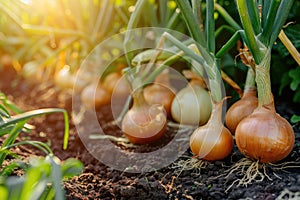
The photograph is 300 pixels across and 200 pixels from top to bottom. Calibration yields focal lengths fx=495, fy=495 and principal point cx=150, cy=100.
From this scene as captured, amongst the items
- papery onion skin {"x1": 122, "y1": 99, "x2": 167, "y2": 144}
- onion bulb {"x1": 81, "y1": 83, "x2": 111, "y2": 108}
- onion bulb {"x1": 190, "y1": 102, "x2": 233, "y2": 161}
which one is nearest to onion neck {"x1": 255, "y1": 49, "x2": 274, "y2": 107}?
onion bulb {"x1": 190, "y1": 102, "x2": 233, "y2": 161}

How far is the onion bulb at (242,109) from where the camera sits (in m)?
1.83

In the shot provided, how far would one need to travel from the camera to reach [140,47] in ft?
8.38

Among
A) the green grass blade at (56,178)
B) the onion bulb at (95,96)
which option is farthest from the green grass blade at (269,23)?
the onion bulb at (95,96)

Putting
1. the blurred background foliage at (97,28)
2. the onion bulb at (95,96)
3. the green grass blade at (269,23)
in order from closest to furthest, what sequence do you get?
the green grass blade at (269,23)
the blurred background foliage at (97,28)
the onion bulb at (95,96)

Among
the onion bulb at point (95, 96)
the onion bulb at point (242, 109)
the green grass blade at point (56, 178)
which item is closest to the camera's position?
the green grass blade at point (56, 178)

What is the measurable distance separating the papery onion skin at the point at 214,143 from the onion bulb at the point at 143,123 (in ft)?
1.12

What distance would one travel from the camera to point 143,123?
2039mm

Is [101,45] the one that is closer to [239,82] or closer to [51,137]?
[51,137]

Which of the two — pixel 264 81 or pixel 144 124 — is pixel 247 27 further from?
pixel 144 124

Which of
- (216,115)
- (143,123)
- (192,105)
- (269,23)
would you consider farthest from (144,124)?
(269,23)

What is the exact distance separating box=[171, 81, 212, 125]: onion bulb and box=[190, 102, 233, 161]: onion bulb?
14.5 inches

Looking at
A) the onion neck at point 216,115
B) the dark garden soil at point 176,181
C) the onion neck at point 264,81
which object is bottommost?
the dark garden soil at point 176,181

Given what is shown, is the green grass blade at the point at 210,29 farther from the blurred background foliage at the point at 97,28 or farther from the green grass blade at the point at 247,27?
the blurred background foliage at the point at 97,28

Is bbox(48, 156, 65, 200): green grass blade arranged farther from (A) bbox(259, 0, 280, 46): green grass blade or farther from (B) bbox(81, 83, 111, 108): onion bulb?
(B) bbox(81, 83, 111, 108): onion bulb
